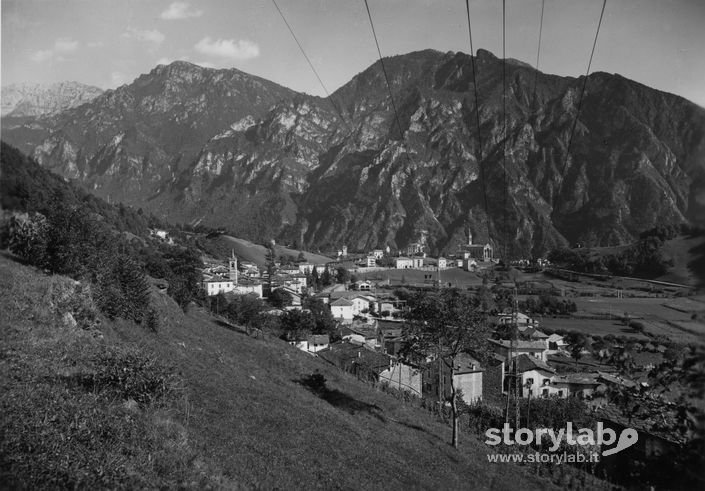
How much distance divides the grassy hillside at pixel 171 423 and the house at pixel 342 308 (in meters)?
42.6

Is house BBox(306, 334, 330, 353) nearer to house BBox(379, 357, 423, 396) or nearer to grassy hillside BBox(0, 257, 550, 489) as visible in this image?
house BBox(379, 357, 423, 396)

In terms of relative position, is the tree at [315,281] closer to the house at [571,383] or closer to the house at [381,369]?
the house at [381,369]

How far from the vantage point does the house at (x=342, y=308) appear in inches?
2333

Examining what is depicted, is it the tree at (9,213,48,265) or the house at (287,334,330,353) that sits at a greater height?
the tree at (9,213,48,265)

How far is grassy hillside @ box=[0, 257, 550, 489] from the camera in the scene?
528 cm

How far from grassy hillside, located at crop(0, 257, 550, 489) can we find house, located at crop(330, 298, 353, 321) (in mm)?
42628

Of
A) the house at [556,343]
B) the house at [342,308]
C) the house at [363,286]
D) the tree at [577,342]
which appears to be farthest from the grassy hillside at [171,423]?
the house at [363,286]

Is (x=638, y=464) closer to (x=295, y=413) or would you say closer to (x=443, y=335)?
(x=295, y=413)

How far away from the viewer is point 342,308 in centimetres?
6012

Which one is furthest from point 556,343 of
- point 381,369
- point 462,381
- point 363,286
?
point 363,286

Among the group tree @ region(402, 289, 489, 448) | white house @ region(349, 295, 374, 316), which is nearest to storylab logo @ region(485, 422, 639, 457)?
tree @ region(402, 289, 489, 448)

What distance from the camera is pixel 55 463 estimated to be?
464 cm

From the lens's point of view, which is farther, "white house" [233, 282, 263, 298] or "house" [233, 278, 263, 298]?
"white house" [233, 282, 263, 298]

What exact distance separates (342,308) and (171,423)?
5276 centimetres
